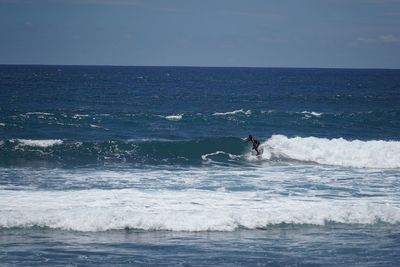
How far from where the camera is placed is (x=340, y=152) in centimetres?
2791

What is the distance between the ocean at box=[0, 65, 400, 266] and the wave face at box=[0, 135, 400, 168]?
0.22ft

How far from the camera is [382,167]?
2606cm

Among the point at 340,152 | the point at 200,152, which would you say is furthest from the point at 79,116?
the point at 340,152

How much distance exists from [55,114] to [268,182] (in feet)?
73.7

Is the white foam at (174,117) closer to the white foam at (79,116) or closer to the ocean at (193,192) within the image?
the ocean at (193,192)

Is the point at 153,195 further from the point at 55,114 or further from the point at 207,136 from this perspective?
the point at 55,114

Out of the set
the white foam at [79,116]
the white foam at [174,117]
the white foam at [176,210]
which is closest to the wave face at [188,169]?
the white foam at [176,210]

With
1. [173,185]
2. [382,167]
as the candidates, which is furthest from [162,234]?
[382,167]

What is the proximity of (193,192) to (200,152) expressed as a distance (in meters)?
10.0

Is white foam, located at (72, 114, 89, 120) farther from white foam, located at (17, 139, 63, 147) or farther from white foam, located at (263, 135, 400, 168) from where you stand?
white foam, located at (263, 135, 400, 168)

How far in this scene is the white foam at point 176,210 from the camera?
51.1 feet

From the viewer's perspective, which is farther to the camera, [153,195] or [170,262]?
[153,195]

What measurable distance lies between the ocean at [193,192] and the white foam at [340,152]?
0.25 feet

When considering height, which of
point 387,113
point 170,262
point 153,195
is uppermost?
point 387,113
